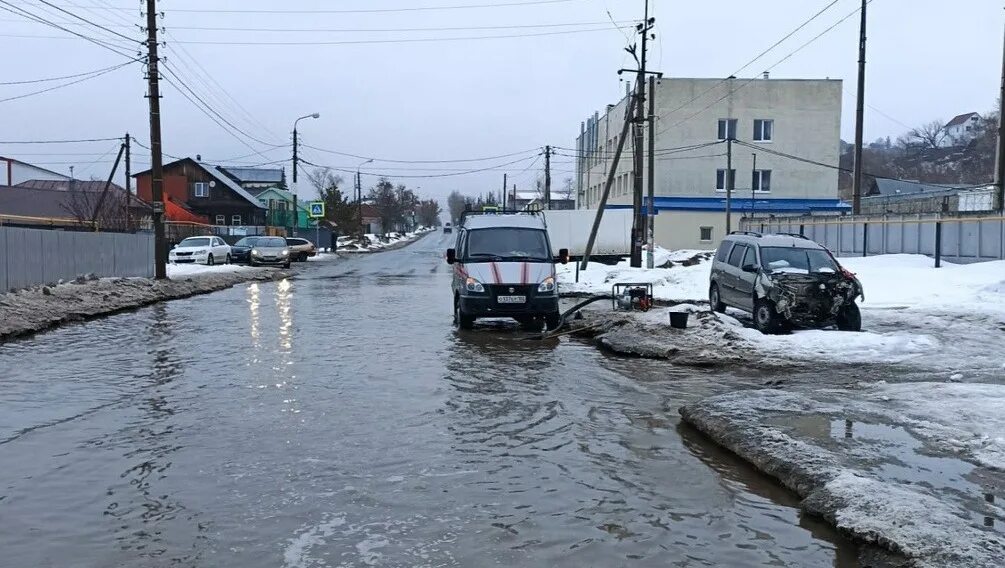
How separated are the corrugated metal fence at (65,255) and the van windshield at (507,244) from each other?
10736mm

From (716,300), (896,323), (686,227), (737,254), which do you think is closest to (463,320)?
(737,254)

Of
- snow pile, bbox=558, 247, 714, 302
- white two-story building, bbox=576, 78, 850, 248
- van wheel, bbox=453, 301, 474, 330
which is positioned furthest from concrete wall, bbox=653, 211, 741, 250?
van wheel, bbox=453, 301, 474, 330

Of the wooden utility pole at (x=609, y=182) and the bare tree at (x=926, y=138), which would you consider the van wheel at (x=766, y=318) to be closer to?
the wooden utility pole at (x=609, y=182)

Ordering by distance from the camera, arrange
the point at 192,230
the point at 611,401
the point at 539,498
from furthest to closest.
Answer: the point at 192,230 < the point at 611,401 < the point at 539,498

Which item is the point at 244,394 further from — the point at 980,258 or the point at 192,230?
the point at 192,230

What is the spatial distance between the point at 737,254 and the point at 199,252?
91.2ft

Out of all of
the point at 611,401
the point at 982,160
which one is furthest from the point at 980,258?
the point at 982,160

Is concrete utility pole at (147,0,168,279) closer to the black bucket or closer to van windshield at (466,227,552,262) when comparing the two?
van windshield at (466,227,552,262)

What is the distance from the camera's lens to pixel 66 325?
16.2 m

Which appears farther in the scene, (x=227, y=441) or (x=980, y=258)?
(x=980, y=258)

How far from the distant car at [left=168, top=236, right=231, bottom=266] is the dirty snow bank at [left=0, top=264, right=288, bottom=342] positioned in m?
7.38

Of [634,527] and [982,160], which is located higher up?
[982,160]

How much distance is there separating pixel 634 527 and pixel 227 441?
3.75 meters

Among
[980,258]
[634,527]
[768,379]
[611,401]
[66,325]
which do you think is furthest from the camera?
[980,258]
